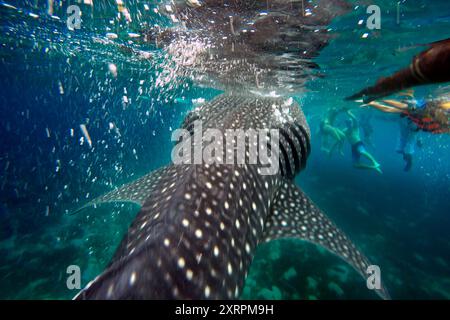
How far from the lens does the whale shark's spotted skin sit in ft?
6.22

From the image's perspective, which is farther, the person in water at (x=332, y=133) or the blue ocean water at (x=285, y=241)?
the person in water at (x=332, y=133)

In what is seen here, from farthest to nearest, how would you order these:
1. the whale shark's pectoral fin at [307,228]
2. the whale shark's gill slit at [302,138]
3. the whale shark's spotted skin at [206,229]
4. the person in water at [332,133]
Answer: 1. the person in water at [332,133]
2. the whale shark's gill slit at [302,138]
3. the whale shark's pectoral fin at [307,228]
4. the whale shark's spotted skin at [206,229]

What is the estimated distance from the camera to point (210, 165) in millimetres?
3180

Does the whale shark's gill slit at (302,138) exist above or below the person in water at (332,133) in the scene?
above

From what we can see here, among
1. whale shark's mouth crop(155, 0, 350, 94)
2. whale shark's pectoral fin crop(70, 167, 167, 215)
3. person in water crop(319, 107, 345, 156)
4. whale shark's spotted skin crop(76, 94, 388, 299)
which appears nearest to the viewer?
whale shark's spotted skin crop(76, 94, 388, 299)

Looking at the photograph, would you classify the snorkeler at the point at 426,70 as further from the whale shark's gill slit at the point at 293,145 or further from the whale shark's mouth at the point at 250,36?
the whale shark's mouth at the point at 250,36

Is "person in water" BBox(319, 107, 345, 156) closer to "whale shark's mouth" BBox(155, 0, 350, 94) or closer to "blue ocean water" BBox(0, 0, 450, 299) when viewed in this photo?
"blue ocean water" BBox(0, 0, 450, 299)

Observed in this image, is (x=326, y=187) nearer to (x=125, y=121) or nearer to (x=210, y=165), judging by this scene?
(x=210, y=165)

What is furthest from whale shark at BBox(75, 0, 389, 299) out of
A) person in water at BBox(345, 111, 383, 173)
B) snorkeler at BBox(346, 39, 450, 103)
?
person in water at BBox(345, 111, 383, 173)

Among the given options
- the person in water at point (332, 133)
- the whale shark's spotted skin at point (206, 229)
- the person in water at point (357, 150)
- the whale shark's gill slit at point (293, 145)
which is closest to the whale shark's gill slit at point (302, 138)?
the whale shark's gill slit at point (293, 145)

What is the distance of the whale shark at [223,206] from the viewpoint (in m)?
1.97

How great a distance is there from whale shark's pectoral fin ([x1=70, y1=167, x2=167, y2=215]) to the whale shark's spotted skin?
0.02 m
